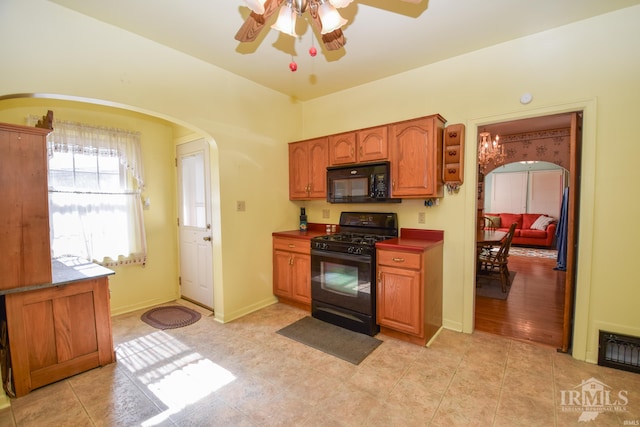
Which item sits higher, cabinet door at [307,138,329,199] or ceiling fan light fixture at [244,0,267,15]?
ceiling fan light fixture at [244,0,267,15]

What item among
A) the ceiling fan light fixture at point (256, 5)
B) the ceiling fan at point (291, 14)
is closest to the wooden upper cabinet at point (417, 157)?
the ceiling fan at point (291, 14)

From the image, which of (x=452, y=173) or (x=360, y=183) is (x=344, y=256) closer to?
(x=360, y=183)

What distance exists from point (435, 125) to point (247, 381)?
111 inches

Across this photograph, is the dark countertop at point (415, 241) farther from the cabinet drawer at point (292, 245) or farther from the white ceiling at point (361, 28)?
the white ceiling at point (361, 28)

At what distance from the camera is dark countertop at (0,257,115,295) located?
6.66ft

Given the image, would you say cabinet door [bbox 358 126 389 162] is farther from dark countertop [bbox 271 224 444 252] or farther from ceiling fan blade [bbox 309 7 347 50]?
ceiling fan blade [bbox 309 7 347 50]

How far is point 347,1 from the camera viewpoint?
147 cm

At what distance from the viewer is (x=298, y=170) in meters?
3.90

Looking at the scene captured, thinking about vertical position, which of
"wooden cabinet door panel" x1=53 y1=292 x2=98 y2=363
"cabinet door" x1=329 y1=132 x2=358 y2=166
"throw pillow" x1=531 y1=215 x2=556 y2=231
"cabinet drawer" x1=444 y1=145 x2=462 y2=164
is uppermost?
"cabinet door" x1=329 y1=132 x2=358 y2=166

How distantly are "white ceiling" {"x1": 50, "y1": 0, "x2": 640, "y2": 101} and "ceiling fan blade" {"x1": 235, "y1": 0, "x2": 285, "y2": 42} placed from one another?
67 cm

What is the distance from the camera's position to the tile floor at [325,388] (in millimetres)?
1811

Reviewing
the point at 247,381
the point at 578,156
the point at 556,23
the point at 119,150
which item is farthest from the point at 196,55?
the point at 578,156

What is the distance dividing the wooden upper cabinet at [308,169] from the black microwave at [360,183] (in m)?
0.16

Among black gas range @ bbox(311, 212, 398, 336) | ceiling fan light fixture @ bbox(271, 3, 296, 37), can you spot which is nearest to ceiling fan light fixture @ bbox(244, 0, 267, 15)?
ceiling fan light fixture @ bbox(271, 3, 296, 37)
